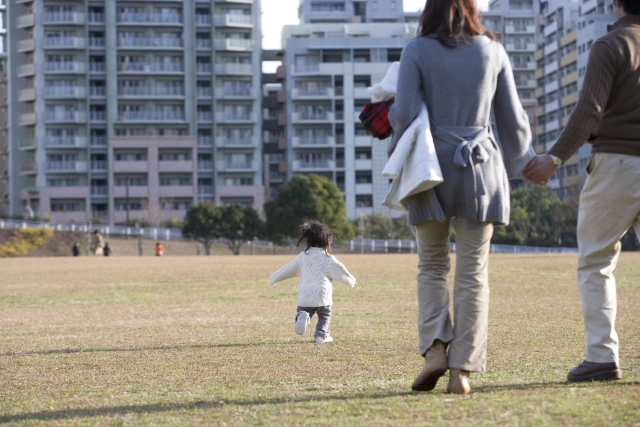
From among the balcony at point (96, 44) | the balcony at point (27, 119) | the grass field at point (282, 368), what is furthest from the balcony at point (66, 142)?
the grass field at point (282, 368)

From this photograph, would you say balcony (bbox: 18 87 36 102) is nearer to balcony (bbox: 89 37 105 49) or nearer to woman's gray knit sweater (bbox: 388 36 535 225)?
balcony (bbox: 89 37 105 49)

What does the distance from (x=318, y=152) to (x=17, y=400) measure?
3422 inches

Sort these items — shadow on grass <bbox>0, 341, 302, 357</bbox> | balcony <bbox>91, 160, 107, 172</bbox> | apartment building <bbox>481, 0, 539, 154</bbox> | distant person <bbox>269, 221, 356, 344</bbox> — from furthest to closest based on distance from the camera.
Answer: apartment building <bbox>481, 0, 539, 154</bbox> → balcony <bbox>91, 160, 107, 172</bbox> → distant person <bbox>269, 221, 356, 344</bbox> → shadow on grass <bbox>0, 341, 302, 357</bbox>

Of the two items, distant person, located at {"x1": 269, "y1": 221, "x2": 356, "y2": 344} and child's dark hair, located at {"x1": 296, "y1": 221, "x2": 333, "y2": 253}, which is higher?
child's dark hair, located at {"x1": 296, "y1": 221, "x2": 333, "y2": 253}

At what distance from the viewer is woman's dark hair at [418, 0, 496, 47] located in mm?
4645

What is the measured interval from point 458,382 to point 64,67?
8708cm

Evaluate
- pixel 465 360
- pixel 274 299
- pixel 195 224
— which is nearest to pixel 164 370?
pixel 465 360

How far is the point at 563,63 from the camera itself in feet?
325

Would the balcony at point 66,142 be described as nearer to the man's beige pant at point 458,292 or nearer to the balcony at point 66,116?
the balcony at point 66,116

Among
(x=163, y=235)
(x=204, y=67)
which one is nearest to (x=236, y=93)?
(x=204, y=67)

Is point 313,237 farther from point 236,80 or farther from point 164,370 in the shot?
point 236,80

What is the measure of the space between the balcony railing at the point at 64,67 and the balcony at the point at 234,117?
12.5 meters

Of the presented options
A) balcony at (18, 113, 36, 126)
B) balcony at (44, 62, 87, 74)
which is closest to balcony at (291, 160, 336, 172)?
balcony at (44, 62, 87, 74)

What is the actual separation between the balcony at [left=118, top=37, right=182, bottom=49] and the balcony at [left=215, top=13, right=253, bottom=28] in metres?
4.14
